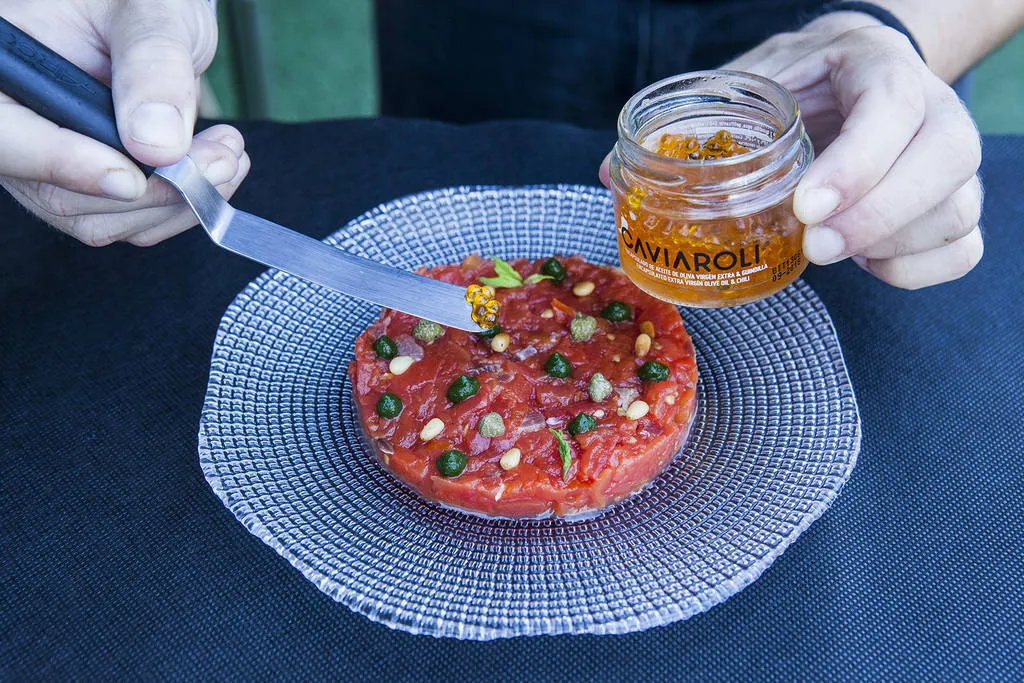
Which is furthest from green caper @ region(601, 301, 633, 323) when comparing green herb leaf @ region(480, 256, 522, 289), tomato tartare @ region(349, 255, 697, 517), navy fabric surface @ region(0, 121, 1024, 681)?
navy fabric surface @ region(0, 121, 1024, 681)

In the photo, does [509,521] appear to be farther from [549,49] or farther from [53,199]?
[549,49]

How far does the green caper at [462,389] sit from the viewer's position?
1917 mm

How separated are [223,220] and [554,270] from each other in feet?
2.55

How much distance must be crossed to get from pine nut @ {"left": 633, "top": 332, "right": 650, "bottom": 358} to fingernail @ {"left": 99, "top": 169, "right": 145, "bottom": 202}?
108 centimetres

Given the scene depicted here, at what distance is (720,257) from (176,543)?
1230 millimetres

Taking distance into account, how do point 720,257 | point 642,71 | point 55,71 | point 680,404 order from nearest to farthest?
1. point 55,71
2. point 720,257
3. point 680,404
4. point 642,71

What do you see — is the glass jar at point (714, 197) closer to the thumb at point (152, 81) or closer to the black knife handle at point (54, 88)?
the thumb at point (152, 81)

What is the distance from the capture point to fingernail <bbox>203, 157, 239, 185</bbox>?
6.27 ft

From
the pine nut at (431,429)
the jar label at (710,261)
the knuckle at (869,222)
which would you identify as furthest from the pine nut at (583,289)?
the knuckle at (869,222)

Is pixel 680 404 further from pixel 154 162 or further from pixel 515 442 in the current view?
pixel 154 162

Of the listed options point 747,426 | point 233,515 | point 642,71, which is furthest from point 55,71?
point 642,71

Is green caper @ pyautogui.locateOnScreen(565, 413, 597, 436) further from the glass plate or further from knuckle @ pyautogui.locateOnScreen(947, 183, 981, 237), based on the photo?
knuckle @ pyautogui.locateOnScreen(947, 183, 981, 237)

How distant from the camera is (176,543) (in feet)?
6.07

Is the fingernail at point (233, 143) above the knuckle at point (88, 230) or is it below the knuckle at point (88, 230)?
above
